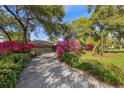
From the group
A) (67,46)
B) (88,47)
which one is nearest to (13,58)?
(67,46)

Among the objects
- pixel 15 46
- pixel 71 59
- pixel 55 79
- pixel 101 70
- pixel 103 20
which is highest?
pixel 103 20

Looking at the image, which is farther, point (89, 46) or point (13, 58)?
point (89, 46)

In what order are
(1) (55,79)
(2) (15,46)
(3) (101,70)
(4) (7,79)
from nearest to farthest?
1. (4) (7,79)
2. (1) (55,79)
3. (3) (101,70)
4. (2) (15,46)

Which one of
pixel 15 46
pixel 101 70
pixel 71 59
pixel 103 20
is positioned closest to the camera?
pixel 101 70

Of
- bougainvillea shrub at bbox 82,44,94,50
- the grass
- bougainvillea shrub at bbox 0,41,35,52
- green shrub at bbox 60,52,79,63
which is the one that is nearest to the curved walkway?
the grass

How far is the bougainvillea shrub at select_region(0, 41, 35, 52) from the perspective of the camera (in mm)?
8797

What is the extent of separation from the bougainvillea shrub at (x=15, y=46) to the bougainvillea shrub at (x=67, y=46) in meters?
1.27

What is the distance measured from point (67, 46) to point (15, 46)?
2404mm

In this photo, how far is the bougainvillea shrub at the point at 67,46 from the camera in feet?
31.1

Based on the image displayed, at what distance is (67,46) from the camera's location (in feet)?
32.7

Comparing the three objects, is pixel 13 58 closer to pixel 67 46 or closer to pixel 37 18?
pixel 67 46

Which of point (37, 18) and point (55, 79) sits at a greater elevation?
point (37, 18)
